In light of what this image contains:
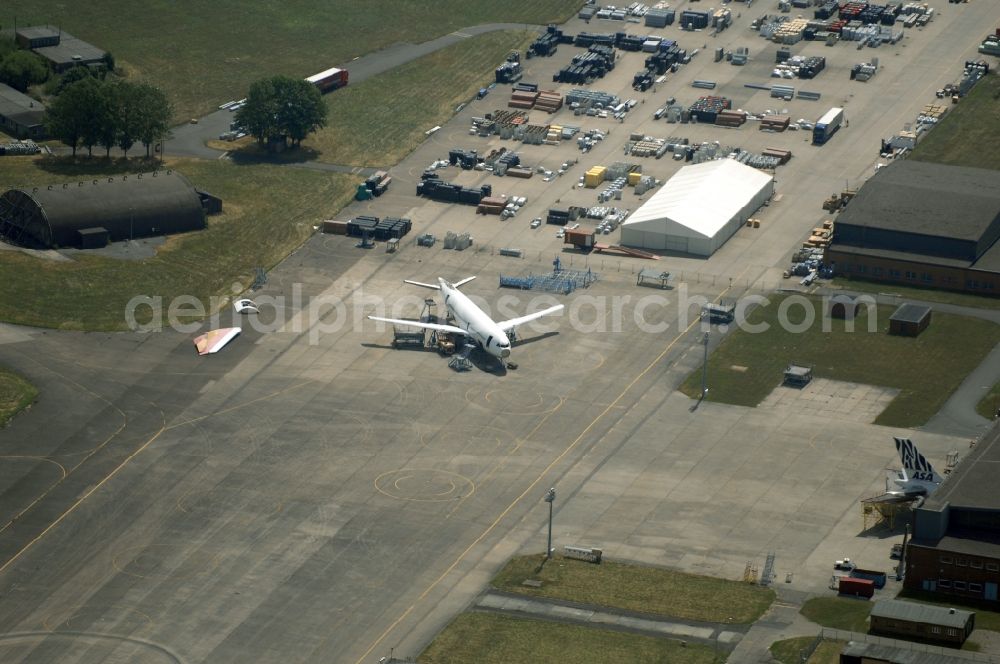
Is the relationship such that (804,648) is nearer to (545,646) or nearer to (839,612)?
(839,612)

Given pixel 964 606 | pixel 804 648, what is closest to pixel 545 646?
pixel 804 648

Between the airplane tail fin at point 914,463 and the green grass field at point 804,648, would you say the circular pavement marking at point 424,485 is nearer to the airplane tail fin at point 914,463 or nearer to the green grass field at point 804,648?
the green grass field at point 804,648

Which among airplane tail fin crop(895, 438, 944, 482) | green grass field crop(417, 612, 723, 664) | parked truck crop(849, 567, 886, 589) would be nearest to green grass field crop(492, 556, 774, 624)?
green grass field crop(417, 612, 723, 664)

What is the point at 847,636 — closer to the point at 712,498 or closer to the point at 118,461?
the point at 712,498

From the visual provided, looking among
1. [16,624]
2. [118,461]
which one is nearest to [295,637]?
[16,624]

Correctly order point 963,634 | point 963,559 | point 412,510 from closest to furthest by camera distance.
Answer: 1. point 963,634
2. point 963,559
3. point 412,510
